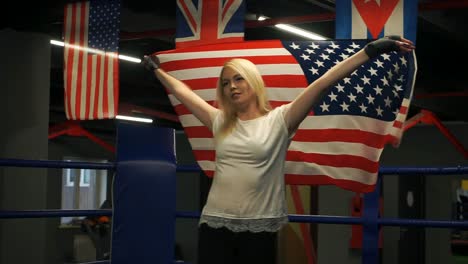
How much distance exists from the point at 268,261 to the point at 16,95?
3.81 meters

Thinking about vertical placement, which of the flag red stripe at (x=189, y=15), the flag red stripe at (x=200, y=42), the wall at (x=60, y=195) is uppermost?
the flag red stripe at (x=189, y=15)

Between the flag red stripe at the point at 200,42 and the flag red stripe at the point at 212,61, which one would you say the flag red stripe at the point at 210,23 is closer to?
the flag red stripe at the point at 200,42

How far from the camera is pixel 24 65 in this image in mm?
5586

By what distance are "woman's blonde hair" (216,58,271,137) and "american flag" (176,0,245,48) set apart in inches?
61.2

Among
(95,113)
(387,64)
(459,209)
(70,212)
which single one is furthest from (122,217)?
(459,209)

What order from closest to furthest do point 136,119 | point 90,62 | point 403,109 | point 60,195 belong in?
1. point 403,109
2. point 90,62
3. point 136,119
4. point 60,195

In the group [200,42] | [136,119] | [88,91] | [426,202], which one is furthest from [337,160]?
[136,119]

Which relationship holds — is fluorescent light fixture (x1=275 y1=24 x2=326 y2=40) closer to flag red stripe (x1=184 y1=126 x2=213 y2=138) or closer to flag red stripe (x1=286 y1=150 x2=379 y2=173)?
flag red stripe (x1=184 y1=126 x2=213 y2=138)

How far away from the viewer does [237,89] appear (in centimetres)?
222

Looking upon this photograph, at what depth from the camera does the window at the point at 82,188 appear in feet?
49.2

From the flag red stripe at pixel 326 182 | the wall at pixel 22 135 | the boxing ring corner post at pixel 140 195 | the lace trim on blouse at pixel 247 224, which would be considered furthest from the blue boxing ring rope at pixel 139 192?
the lace trim on blouse at pixel 247 224

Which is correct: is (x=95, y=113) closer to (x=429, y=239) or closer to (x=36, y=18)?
(x=36, y=18)

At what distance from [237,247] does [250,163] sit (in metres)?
→ 0.27

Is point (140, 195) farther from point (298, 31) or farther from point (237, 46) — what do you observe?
point (298, 31)
